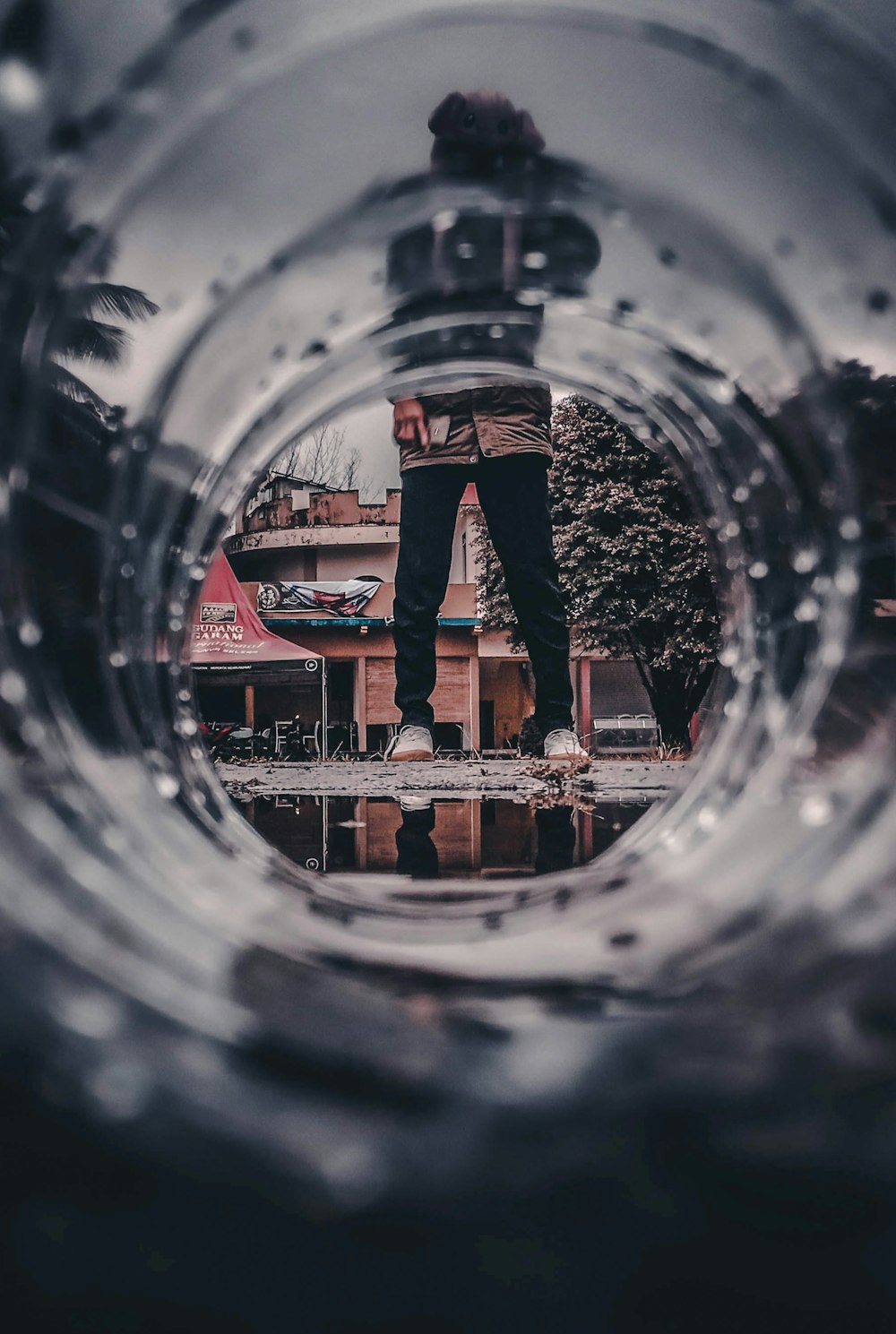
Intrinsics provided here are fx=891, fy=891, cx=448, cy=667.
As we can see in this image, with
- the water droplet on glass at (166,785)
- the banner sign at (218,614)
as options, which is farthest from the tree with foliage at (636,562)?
the water droplet on glass at (166,785)

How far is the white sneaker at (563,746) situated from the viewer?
299 centimetres

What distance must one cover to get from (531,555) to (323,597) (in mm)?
14049

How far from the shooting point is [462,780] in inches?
135

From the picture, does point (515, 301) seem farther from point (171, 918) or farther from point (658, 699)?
point (658, 699)

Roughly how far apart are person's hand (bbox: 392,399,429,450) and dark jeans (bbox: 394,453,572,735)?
0.39 feet

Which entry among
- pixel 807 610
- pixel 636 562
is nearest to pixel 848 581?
pixel 807 610

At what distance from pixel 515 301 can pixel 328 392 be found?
45 centimetres

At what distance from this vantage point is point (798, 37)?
67cm

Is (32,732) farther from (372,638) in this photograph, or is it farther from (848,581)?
(372,638)

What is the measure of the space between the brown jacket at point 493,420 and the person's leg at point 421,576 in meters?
0.11

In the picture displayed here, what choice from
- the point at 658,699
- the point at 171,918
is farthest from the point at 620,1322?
the point at 658,699

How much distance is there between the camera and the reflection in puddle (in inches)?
75.0

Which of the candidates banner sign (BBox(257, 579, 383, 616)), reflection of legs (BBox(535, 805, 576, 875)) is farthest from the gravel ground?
banner sign (BBox(257, 579, 383, 616))

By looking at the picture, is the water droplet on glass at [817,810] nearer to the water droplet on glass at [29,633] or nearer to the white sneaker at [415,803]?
the water droplet on glass at [29,633]
